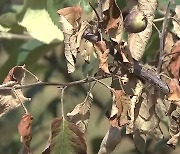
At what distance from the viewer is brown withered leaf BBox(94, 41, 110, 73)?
1190mm

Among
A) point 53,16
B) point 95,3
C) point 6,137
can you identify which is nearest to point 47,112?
point 6,137

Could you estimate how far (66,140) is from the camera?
48.9 inches

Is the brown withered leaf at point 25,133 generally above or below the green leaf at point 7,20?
above

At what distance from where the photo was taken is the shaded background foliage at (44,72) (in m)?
1.79

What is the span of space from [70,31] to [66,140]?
0.62 ft

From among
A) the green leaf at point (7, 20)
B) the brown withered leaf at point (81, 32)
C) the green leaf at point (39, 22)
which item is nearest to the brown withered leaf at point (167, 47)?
the brown withered leaf at point (81, 32)

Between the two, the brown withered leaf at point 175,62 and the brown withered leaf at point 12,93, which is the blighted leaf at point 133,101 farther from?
the brown withered leaf at point 12,93

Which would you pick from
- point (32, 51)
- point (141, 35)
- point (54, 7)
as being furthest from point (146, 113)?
point (32, 51)

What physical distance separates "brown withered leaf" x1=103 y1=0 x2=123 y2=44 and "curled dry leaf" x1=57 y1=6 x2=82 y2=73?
0.18 feet

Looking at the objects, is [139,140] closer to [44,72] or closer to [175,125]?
[175,125]

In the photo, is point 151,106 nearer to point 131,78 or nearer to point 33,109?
point 131,78

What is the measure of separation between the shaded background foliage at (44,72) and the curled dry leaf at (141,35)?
0.25 m

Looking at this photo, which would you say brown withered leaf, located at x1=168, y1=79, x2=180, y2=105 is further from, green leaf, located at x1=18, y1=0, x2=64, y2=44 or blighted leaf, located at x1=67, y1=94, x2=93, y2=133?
green leaf, located at x1=18, y1=0, x2=64, y2=44

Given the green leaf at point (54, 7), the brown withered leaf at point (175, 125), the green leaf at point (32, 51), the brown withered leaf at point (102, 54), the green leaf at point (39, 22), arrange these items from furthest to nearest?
the green leaf at point (32, 51) → the green leaf at point (39, 22) → the green leaf at point (54, 7) → the brown withered leaf at point (175, 125) → the brown withered leaf at point (102, 54)
